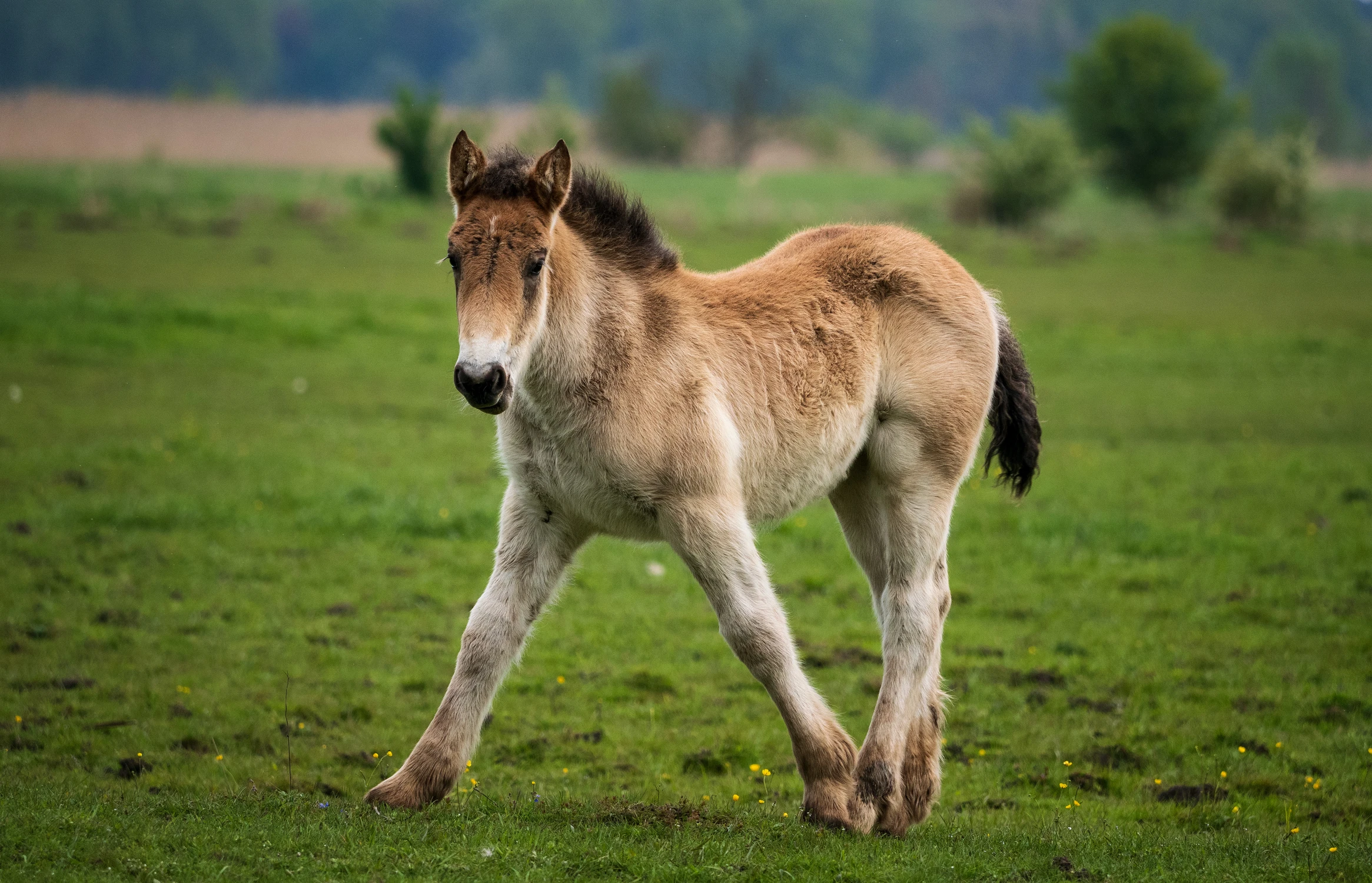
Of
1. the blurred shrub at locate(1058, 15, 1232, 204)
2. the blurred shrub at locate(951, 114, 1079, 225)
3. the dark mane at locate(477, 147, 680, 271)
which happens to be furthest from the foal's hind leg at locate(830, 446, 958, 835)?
the blurred shrub at locate(1058, 15, 1232, 204)

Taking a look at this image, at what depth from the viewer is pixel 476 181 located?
504cm

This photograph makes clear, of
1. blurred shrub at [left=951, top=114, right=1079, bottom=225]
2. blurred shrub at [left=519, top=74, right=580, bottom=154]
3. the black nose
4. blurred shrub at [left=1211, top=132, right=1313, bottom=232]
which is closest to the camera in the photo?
the black nose

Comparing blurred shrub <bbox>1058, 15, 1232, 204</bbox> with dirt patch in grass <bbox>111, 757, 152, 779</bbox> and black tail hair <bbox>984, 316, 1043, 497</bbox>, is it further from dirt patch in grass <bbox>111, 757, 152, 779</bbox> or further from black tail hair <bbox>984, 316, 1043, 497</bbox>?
dirt patch in grass <bbox>111, 757, 152, 779</bbox>

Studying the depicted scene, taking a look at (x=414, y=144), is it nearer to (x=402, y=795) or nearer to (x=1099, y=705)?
(x=1099, y=705)

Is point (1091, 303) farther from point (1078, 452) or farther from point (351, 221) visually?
point (351, 221)

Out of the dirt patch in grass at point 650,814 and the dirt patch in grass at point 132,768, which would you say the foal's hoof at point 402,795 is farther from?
the dirt patch in grass at point 132,768

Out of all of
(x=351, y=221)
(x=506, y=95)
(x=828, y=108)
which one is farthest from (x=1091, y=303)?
(x=506, y=95)

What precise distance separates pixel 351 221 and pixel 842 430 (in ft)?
104

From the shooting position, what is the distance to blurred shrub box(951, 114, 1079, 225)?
145ft

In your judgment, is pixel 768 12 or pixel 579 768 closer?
pixel 579 768

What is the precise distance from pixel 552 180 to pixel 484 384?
3.32ft

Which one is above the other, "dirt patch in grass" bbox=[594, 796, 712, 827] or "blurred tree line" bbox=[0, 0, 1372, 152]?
"blurred tree line" bbox=[0, 0, 1372, 152]

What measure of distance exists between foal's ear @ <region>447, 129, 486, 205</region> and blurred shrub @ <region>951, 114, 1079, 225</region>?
137 feet

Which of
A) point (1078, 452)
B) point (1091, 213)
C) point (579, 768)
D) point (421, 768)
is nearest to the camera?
point (421, 768)
